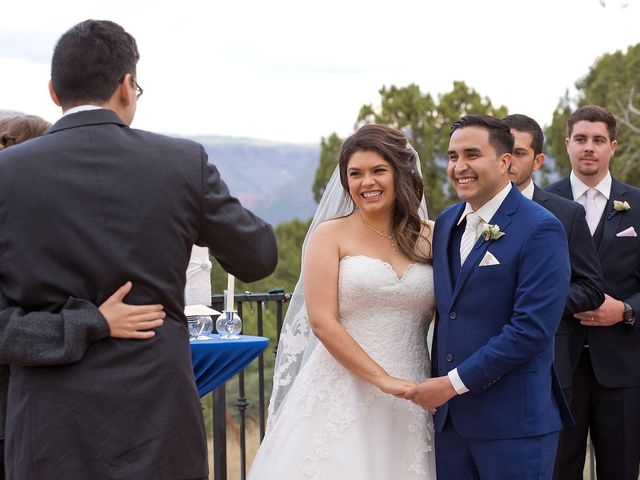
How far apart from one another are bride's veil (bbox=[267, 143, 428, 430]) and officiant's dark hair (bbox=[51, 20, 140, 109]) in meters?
1.81

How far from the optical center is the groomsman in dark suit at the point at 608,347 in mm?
4707

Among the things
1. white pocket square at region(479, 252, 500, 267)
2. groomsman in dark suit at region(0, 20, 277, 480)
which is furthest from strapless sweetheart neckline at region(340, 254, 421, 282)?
groomsman in dark suit at region(0, 20, 277, 480)

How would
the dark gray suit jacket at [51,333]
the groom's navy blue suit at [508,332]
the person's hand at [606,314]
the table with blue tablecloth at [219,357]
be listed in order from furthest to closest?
the person's hand at [606,314], the table with blue tablecloth at [219,357], the groom's navy blue suit at [508,332], the dark gray suit jacket at [51,333]

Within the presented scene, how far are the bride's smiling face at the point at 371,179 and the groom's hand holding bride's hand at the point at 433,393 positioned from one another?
0.83m

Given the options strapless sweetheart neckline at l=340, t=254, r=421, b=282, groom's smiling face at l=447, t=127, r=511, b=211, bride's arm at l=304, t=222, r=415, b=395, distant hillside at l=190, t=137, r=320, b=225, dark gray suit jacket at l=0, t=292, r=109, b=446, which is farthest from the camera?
distant hillside at l=190, t=137, r=320, b=225

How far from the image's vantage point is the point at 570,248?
14.3ft

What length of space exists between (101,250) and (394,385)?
165 centimetres

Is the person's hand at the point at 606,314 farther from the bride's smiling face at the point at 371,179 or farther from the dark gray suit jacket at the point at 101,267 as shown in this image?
the dark gray suit jacket at the point at 101,267

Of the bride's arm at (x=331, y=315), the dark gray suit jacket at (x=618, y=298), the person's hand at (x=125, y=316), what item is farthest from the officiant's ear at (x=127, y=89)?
the dark gray suit jacket at (x=618, y=298)

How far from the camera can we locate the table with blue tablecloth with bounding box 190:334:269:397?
424cm

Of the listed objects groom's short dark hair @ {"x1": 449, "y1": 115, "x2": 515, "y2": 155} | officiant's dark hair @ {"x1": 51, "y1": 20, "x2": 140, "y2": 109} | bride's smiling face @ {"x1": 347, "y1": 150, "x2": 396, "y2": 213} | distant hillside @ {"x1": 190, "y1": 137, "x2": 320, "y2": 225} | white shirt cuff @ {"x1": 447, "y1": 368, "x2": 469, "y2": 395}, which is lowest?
distant hillside @ {"x1": 190, "y1": 137, "x2": 320, "y2": 225}

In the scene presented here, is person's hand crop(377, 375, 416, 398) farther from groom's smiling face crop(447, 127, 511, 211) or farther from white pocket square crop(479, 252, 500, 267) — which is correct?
groom's smiling face crop(447, 127, 511, 211)

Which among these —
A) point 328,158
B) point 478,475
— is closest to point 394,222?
point 478,475

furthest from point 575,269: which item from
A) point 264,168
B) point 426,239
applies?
point 264,168
